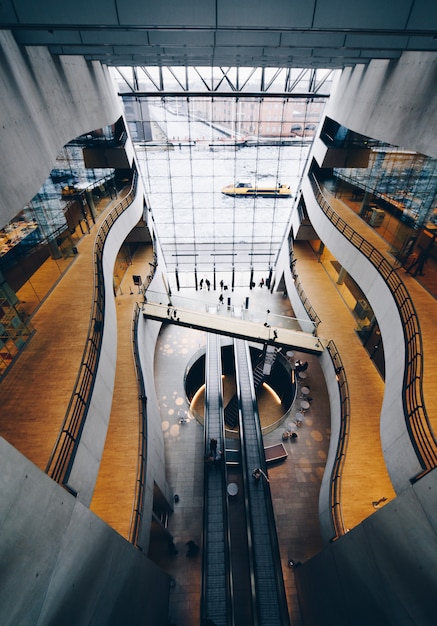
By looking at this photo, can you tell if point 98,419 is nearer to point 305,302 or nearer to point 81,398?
point 81,398

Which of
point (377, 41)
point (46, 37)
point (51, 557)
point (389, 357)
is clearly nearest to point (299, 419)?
point (389, 357)

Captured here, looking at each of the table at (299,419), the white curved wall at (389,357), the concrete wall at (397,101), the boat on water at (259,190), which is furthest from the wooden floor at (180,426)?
the boat on water at (259,190)

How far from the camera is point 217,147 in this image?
59.6ft

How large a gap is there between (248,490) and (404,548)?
6.77 m

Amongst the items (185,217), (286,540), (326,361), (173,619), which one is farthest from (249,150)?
(173,619)

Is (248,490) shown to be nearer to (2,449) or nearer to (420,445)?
(420,445)

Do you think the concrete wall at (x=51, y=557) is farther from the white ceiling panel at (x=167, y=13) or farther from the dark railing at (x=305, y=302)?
the dark railing at (x=305, y=302)

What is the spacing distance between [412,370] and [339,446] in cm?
383

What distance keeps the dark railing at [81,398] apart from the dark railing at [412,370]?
669 centimetres

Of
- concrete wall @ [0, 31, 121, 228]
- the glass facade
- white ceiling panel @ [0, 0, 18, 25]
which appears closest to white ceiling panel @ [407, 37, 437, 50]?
white ceiling panel @ [0, 0, 18, 25]

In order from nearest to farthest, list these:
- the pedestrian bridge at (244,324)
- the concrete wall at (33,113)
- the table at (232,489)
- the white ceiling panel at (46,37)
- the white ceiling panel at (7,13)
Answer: the white ceiling panel at (7,13), the concrete wall at (33,113), the white ceiling panel at (46,37), the table at (232,489), the pedestrian bridge at (244,324)

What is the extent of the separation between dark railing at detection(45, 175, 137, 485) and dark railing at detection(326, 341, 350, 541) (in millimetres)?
7286

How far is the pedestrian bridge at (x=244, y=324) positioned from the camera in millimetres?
12562

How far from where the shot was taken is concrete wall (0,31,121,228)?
213 inches
